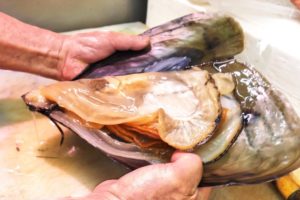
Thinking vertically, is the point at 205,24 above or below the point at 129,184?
above

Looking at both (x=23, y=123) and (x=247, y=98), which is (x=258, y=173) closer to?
(x=247, y=98)

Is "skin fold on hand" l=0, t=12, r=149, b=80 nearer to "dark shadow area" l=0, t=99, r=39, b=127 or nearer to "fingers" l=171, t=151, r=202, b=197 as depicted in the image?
"dark shadow area" l=0, t=99, r=39, b=127

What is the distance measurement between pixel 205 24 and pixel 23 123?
0.40 meters

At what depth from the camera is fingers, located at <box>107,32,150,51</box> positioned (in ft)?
2.59

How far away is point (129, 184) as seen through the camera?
0.56 metres

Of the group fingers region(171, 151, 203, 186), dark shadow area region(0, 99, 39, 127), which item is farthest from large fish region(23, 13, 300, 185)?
dark shadow area region(0, 99, 39, 127)

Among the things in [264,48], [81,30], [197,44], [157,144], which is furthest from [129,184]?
[81,30]

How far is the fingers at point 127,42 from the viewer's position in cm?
79

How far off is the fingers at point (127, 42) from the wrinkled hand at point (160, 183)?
0.27 meters

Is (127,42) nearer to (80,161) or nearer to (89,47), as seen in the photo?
(89,47)

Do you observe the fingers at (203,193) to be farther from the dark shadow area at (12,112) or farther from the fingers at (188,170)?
the dark shadow area at (12,112)

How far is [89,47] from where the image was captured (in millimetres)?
822

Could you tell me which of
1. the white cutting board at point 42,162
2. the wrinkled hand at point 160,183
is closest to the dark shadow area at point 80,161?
the white cutting board at point 42,162

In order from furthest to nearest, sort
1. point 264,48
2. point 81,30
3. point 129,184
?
point 81,30 < point 264,48 < point 129,184
